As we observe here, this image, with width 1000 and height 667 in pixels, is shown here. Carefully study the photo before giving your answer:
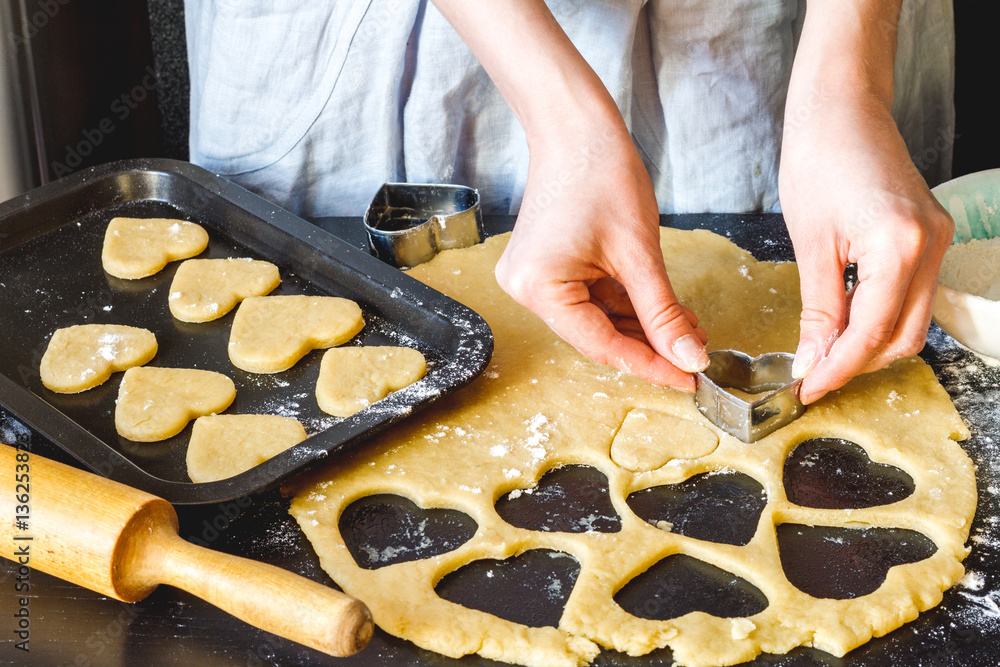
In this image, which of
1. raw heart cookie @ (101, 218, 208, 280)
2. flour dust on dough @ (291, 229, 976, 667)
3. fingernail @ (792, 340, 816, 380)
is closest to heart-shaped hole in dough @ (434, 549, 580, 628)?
flour dust on dough @ (291, 229, 976, 667)

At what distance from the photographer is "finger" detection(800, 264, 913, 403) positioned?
1.04m

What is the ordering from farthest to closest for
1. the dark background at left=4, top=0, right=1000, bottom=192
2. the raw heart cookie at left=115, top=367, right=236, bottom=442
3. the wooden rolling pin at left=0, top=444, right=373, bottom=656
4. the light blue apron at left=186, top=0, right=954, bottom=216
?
the dark background at left=4, top=0, right=1000, bottom=192, the light blue apron at left=186, top=0, right=954, bottom=216, the raw heart cookie at left=115, top=367, right=236, bottom=442, the wooden rolling pin at left=0, top=444, right=373, bottom=656

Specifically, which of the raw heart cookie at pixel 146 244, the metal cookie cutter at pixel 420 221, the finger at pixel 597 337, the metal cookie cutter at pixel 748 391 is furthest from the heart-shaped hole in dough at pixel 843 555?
the raw heart cookie at pixel 146 244

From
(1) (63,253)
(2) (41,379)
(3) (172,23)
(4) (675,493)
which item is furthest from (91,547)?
(3) (172,23)

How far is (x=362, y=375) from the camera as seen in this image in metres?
1.25

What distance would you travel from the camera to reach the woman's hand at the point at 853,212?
1053 millimetres

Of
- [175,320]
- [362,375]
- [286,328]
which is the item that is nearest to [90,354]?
[175,320]

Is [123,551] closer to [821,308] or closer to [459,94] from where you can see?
[821,308]

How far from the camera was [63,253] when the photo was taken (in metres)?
1.55

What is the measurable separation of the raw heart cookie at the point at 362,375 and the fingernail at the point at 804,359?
508mm

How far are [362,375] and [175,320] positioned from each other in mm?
388

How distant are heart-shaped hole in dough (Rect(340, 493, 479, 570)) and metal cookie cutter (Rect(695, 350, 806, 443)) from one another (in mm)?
359

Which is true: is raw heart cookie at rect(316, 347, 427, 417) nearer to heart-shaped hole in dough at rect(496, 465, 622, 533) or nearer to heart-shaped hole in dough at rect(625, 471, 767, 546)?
heart-shaped hole in dough at rect(496, 465, 622, 533)

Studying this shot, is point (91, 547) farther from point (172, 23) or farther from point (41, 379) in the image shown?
point (172, 23)
